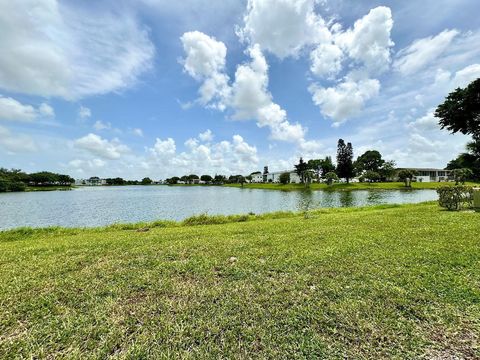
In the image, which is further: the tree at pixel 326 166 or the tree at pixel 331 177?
the tree at pixel 326 166

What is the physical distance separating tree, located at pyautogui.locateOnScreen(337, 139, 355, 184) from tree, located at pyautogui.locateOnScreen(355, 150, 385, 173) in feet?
56.3

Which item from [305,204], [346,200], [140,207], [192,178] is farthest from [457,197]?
[192,178]

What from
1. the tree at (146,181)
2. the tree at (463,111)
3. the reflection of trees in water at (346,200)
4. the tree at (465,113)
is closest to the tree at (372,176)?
the reflection of trees in water at (346,200)

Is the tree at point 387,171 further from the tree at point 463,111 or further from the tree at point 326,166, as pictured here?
the tree at point 463,111

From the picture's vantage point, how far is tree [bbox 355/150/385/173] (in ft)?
303

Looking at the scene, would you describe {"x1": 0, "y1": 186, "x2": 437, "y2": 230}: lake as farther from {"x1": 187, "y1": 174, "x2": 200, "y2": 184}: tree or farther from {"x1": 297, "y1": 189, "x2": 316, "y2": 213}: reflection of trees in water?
{"x1": 187, "y1": 174, "x2": 200, "y2": 184}: tree

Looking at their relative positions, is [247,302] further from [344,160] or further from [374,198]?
[344,160]

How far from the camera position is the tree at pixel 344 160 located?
251 ft

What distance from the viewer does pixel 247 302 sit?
11.3 feet

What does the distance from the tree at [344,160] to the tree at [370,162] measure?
675 inches

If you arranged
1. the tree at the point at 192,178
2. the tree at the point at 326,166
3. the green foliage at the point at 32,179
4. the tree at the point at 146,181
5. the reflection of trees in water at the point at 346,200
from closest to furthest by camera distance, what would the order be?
the reflection of trees in water at the point at 346,200 → the green foliage at the point at 32,179 → the tree at the point at 326,166 → the tree at the point at 192,178 → the tree at the point at 146,181

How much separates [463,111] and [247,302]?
21.4 m

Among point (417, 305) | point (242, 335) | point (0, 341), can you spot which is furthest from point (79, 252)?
point (417, 305)

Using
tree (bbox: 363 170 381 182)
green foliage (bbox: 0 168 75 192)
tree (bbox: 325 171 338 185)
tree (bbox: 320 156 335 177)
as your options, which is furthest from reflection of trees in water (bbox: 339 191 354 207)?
green foliage (bbox: 0 168 75 192)
